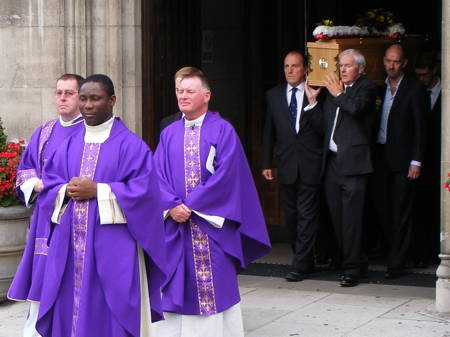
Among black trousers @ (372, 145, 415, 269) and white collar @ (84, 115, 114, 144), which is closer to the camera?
white collar @ (84, 115, 114, 144)

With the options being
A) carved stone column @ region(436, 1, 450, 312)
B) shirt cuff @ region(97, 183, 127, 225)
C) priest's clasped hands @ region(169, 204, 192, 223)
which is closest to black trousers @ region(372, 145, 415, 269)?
carved stone column @ region(436, 1, 450, 312)

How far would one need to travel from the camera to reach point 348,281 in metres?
9.97

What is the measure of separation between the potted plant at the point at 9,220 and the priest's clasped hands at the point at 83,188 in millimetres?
2792

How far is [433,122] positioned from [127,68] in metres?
2.73

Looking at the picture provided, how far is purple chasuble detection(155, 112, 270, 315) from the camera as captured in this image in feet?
25.6

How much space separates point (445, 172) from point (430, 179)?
209cm

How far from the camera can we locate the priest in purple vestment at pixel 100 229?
6.78m

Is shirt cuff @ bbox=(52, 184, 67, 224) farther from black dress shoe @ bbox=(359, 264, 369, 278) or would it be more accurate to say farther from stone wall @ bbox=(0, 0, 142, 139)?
black dress shoe @ bbox=(359, 264, 369, 278)

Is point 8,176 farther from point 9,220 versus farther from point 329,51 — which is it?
point 329,51

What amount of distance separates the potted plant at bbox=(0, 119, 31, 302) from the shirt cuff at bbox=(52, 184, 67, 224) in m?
2.54

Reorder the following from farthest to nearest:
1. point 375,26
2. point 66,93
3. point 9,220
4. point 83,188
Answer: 1. point 375,26
2. point 9,220
3. point 66,93
4. point 83,188

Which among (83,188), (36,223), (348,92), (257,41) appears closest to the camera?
(83,188)

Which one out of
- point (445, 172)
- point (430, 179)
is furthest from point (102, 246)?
point (430, 179)

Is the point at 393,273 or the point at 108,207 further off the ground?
the point at 108,207
